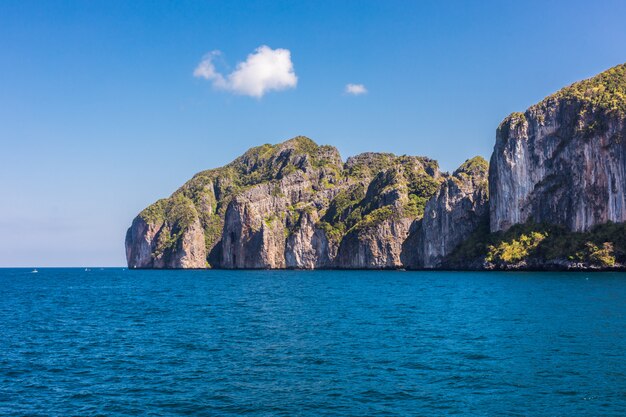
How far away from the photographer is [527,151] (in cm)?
18075

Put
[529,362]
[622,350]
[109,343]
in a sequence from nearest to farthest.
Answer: [529,362] < [622,350] < [109,343]

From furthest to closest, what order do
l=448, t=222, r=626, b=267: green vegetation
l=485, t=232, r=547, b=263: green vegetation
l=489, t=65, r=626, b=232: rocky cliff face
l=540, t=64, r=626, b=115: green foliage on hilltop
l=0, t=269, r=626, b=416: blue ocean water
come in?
1. l=485, t=232, r=547, b=263: green vegetation
2. l=540, t=64, r=626, b=115: green foliage on hilltop
3. l=489, t=65, r=626, b=232: rocky cliff face
4. l=448, t=222, r=626, b=267: green vegetation
5. l=0, t=269, r=626, b=416: blue ocean water

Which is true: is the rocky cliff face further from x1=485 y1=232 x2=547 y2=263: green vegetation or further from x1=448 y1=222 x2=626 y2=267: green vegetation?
x1=485 y1=232 x2=547 y2=263: green vegetation

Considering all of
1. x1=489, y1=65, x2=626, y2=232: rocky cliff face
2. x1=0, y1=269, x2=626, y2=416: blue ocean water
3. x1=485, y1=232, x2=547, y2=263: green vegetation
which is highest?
x1=489, y1=65, x2=626, y2=232: rocky cliff face

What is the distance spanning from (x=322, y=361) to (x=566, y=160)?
154887 millimetres

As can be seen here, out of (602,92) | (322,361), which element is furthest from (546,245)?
(322,361)

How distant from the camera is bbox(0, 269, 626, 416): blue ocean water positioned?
91.1ft

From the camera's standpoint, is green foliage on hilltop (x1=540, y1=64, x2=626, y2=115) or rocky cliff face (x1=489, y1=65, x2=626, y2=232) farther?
green foliage on hilltop (x1=540, y1=64, x2=626, y2=115)

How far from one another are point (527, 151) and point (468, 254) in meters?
38.4

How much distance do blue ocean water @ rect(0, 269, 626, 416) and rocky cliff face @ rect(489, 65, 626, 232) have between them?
103078 millimetres

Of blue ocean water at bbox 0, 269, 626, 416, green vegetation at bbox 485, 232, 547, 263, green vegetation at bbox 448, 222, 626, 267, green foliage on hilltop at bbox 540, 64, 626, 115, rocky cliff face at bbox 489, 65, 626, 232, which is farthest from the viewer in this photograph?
green vegetation at bbox 485, 232, 547, 263

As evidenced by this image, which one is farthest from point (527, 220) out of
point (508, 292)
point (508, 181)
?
point (508, 292)

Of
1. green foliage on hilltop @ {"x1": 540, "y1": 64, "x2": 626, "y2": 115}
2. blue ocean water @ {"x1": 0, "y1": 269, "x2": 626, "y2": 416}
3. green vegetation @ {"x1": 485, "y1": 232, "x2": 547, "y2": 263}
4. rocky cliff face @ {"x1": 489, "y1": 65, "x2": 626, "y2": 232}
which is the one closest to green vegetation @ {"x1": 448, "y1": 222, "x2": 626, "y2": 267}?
green vegetation @ {"x1": 485, "y1": 232, "x2": 547, "y2": 263}

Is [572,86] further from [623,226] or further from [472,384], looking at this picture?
[472,384]
